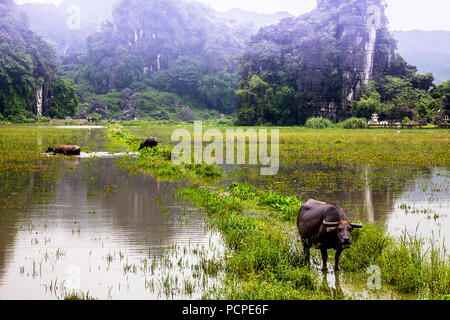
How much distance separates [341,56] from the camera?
2975 inches

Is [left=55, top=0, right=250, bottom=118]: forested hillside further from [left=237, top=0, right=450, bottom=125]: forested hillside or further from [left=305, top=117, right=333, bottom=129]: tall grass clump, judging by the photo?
[left=305, top=117, right=333, bottom=129]: tall grass clump

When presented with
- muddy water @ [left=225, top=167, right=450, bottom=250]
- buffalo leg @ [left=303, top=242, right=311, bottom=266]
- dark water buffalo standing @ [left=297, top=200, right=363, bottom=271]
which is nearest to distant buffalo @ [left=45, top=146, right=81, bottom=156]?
muddy water @ [left=225, top=167, right=450, bottom=250]

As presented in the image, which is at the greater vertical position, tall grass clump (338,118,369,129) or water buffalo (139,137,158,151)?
tall grass clump (338,118,369,129)

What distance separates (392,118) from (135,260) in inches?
2457

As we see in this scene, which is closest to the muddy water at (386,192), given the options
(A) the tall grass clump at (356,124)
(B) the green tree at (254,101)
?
(A) the tall grass clump at (356,124)

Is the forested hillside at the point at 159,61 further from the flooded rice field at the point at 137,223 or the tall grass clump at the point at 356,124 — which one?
the flooded rice field at the point at 137,223

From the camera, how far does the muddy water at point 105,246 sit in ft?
19.6

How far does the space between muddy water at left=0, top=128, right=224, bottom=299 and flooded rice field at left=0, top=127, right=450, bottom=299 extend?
18mm

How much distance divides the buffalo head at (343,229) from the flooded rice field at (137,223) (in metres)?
0.65

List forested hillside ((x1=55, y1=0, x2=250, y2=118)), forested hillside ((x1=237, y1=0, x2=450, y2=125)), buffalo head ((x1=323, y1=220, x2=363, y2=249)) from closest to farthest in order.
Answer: buffalo head ((x1=323, y1=220, x2=363, y2=249)), forested hillside ((x1=237, y1=0, x2=450, y2=125)), forested hillside ((x1=55, y1=0, x2=250, y2=118))

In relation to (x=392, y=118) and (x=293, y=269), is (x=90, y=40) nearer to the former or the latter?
(x=392, y=118)

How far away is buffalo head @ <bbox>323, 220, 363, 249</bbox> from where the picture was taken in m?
5.86

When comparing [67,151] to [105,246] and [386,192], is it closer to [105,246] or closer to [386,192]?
[386,192]

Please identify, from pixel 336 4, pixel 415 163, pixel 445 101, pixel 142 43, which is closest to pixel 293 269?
pixel 415 163
